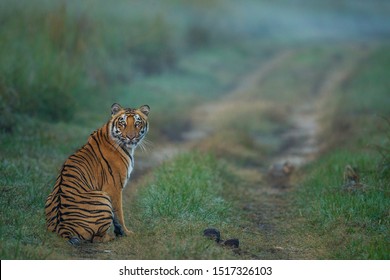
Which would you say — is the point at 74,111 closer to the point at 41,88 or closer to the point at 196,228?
the point at 41,88

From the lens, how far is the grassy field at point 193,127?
7.71 metres

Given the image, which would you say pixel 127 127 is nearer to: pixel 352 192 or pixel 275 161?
pixel 352 192

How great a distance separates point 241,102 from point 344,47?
13.7m

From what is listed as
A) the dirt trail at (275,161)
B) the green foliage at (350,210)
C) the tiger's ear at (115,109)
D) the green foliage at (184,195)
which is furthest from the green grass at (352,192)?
the tiger's ear at (115,109)

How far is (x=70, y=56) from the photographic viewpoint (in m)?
15.7

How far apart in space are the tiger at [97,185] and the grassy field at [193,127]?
0.18 metres

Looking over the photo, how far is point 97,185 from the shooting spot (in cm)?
767

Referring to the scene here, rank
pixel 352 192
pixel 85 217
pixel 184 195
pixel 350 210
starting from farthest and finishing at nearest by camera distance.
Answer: pixel 352 192 → pixel 184 195 → pixel 350 210 → pixel 85 217

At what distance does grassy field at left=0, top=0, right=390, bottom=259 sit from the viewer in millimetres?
7715

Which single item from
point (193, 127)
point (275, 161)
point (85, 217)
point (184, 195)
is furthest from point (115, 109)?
point (193, 127)

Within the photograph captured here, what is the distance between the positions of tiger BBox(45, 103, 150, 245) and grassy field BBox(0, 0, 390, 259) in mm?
179

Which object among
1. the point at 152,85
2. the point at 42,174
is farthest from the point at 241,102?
the point at 42,174

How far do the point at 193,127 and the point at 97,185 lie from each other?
359 inches

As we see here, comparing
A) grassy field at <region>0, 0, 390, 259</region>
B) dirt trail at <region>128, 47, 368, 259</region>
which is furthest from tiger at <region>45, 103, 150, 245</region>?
dirt trail at <region>128, 47, 368, 259</region>
